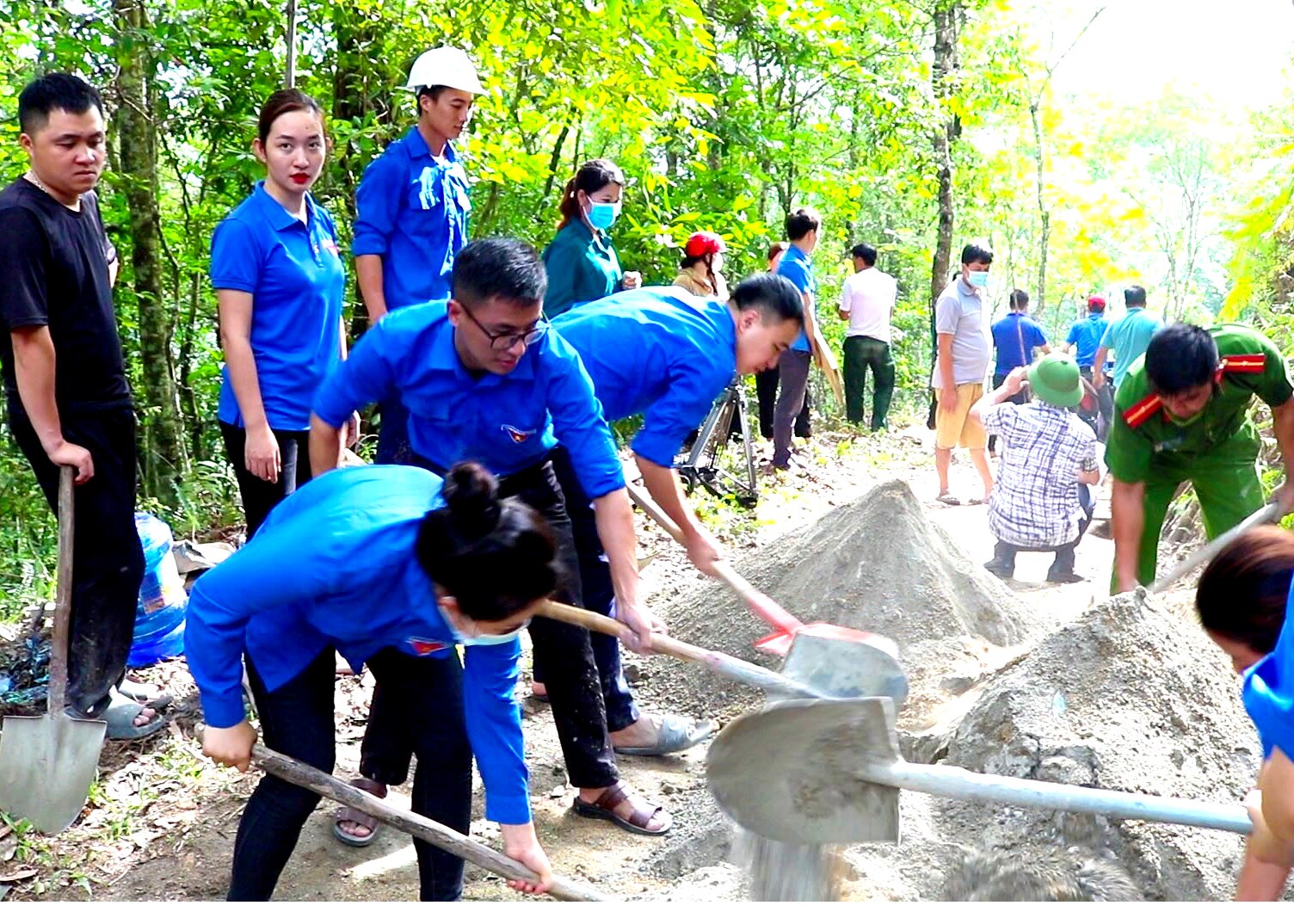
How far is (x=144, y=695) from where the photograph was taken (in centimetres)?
397

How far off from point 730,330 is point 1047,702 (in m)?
1.37

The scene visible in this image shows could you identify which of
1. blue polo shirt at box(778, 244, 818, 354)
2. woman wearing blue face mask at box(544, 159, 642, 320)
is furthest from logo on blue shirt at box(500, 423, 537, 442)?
blue polo shirt at box(778, 244, 818, 354)

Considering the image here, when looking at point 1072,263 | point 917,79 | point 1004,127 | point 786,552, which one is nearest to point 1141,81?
point 1072,263

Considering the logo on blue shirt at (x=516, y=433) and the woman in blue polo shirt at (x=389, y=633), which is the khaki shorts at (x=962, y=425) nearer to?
the logo on blue shirt at (x=516, y=433)

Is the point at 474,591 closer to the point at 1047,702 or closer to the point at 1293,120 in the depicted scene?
the point at 1047,702

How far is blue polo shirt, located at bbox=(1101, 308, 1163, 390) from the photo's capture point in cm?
814

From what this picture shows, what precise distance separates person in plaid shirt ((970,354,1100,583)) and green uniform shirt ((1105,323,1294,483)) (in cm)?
181

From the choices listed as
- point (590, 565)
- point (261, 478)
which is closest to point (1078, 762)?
point (590, 565)

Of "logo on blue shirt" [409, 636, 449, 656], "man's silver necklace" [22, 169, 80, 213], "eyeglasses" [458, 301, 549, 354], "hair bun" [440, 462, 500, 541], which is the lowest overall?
"logo on blue shirt" [409, 636, 449, 656]

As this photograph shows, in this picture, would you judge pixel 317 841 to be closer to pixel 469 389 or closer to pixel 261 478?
pixel 261 478

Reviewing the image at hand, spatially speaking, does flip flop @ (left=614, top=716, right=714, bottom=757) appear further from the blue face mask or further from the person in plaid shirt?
the person in plaid shirt

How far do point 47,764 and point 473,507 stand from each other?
186 cm

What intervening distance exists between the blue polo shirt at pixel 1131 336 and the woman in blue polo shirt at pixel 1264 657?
6287mm

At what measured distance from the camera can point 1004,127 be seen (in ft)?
81.4
